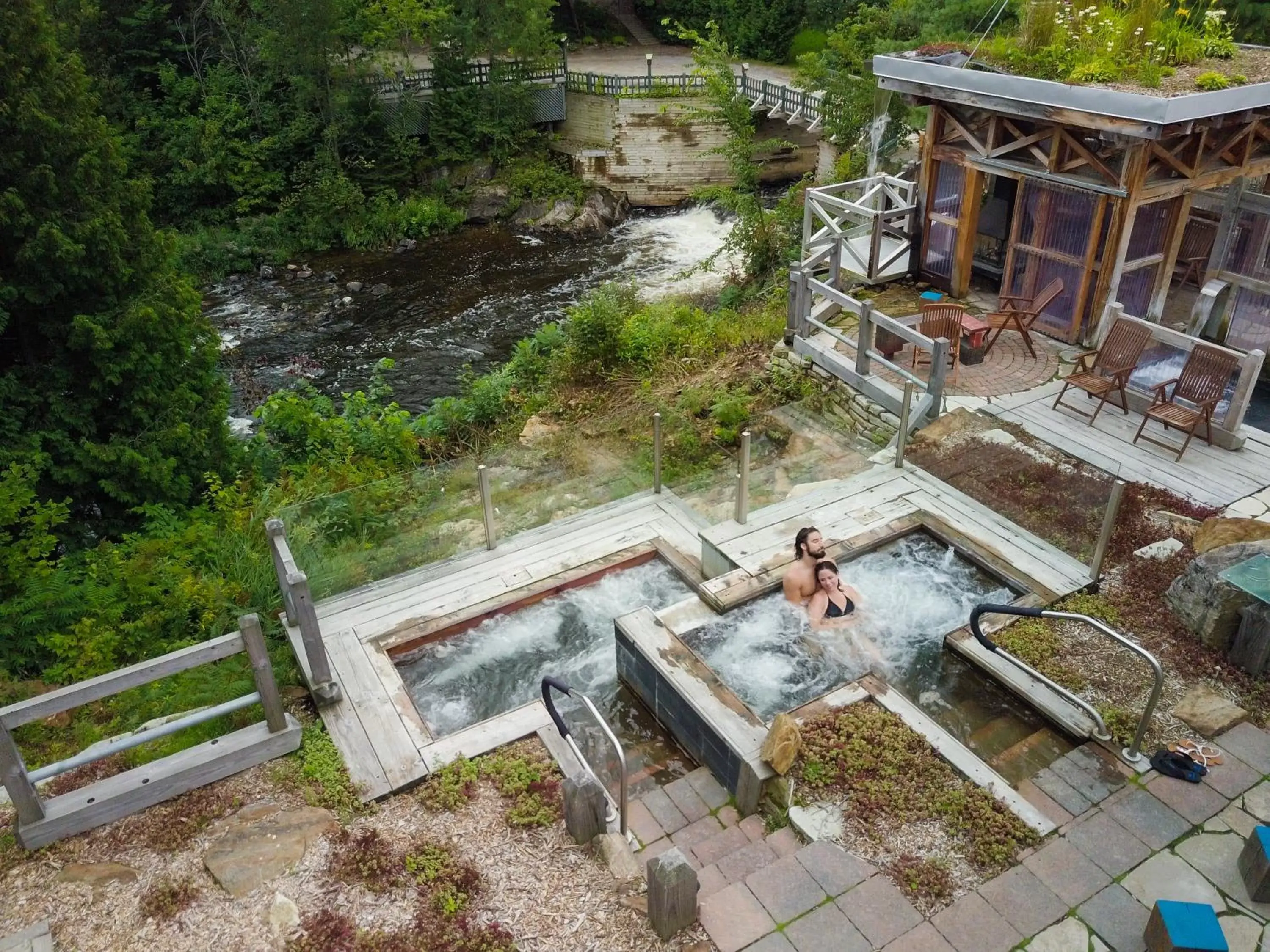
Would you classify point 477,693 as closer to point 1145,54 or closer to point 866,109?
point 1145,54

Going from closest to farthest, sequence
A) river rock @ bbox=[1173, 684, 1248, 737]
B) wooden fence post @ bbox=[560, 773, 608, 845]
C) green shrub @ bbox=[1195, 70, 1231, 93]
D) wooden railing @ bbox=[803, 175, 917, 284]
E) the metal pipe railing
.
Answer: wooden fence post @ bbox=[560, 773, 608, 845] < the metal pipe railing < river rock @ bbox=[1173, 684, 1248, 737] < green shrub @ bbox=[1195, 70, 1231, 93] < wooden railing @ bbox=[803, 175, 917, 284]

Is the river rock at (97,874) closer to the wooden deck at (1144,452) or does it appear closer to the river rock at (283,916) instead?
the river rock at (283,916)

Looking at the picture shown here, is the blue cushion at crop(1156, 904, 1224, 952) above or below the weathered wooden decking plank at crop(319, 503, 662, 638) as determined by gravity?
above

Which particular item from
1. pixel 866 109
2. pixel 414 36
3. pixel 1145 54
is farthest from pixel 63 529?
pixel 414 36

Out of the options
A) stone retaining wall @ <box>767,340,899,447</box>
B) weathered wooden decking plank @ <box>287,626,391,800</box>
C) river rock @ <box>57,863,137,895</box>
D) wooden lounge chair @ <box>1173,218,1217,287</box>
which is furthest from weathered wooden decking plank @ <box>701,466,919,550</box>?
wooden lounge chair @ <box>1173,218,1217,287</box>

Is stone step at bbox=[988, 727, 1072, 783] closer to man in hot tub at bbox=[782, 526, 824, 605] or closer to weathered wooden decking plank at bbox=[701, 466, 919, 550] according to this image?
man in hot tub at bbox=[782, 526, 824, 605]

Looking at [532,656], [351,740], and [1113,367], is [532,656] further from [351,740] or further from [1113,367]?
[1113,367]

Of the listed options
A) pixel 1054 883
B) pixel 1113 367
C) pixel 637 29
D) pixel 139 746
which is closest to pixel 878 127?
pixel 1113 367
